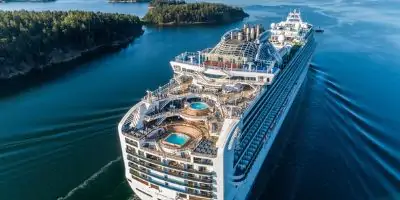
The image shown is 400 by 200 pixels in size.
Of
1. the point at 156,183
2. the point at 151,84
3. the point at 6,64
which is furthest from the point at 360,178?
the point at 6,64

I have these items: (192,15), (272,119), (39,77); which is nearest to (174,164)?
(272,119)

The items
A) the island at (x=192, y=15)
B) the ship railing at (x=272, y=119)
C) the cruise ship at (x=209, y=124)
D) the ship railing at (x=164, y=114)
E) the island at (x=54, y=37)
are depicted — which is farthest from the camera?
the island at (x=192, y=15)

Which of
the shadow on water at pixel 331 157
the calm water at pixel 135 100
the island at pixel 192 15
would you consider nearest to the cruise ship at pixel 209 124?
the shadow on water at pixel 331 157

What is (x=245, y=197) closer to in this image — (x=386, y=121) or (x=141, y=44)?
(x=386, y=121)

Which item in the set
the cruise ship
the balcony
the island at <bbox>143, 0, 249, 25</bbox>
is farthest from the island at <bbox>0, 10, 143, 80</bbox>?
the balcony

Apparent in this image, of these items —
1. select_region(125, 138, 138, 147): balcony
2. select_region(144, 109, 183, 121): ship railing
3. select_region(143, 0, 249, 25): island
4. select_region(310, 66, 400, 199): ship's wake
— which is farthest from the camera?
select_region(143, 0, 249, 25): island

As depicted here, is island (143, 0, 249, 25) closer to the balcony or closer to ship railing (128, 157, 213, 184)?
the balcony

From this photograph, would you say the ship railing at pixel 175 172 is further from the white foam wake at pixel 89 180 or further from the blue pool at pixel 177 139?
the white foam wake at pixel 89 180
